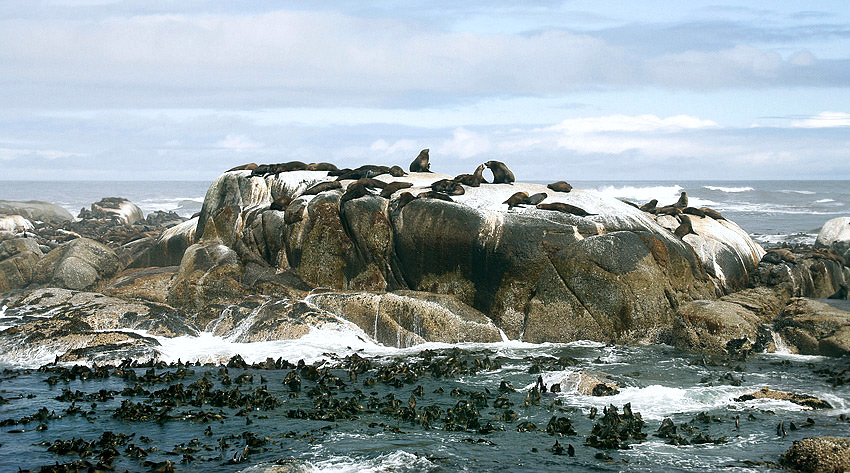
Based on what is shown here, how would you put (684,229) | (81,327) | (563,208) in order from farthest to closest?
(684,229)
(563,208)
(81,327)

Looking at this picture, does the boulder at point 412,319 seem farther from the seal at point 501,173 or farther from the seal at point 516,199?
the seal at point 501,173

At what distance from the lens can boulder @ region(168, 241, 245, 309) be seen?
22422mm

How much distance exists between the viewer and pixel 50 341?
755 inches

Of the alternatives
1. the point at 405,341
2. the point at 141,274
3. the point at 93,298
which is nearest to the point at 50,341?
the point at 93,298

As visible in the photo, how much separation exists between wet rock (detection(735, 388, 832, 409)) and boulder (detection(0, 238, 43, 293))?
24.1m

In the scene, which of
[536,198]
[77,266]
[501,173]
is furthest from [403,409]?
[77,266]

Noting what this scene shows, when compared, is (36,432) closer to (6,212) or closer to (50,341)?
(50,341)

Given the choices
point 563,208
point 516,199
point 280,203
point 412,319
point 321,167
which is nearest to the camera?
point 412,319

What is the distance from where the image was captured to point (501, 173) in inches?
1076

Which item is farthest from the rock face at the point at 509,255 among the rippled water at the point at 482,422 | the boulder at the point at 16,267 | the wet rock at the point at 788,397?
the boulder at the point at 16,267

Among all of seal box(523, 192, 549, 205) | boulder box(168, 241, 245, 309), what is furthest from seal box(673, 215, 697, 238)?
boulder box(168, 241, 245, 309)

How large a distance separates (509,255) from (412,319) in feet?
11.5

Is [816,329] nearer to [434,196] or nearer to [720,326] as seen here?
[720,326]

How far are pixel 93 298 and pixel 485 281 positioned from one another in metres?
11.4
